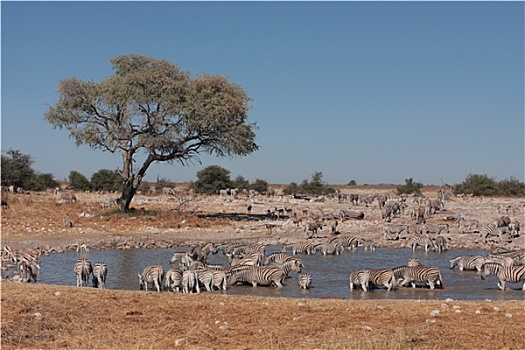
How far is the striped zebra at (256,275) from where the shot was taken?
14805 mm

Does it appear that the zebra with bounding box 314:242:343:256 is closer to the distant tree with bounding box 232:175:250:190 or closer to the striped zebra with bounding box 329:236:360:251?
the striped zebra with bounding box 329:236:360:251

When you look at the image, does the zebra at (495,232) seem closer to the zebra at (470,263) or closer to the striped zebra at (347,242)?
the striped zebra at (347,242)

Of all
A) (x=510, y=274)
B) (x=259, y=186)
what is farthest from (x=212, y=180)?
(x=510, y=274)

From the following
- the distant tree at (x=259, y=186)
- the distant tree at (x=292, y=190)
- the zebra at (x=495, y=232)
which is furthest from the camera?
the distant tree at (x=292, y=190)

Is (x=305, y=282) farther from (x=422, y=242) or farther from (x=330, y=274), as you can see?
(x=422, y=242)

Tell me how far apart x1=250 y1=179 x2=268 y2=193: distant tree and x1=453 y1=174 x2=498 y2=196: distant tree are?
20.0m

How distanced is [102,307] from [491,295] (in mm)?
8372

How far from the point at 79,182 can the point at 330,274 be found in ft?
158

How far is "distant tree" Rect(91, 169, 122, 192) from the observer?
59594mm

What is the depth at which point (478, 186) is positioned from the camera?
63.2 metres

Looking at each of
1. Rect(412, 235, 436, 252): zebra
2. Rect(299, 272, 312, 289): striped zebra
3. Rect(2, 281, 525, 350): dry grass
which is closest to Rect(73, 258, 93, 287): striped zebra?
Rect(2, 281, 525, 350): dry grass

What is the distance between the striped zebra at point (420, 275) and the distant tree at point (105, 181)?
153 feet

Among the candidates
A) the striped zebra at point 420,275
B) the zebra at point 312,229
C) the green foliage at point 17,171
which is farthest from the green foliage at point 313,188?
the striped zebra at point 420,275

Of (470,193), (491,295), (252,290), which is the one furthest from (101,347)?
(470,193)
